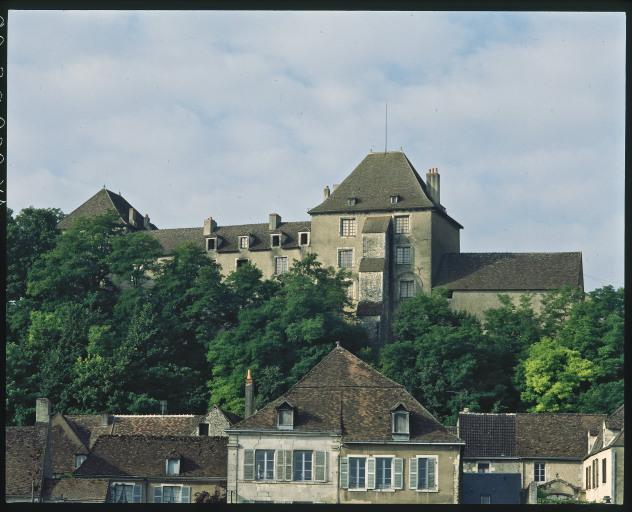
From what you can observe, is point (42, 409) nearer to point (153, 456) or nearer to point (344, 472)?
point (153, 456)

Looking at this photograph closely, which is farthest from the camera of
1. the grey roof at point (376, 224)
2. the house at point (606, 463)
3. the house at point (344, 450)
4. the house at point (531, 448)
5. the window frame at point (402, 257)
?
the grey roof at point (376, 224)

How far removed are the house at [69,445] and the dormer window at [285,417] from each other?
2597 millimetres

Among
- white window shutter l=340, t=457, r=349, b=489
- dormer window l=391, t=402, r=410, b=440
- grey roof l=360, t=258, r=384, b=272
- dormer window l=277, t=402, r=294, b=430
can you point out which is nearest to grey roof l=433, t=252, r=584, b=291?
grey roof l=360, t=258, r=384, b=272

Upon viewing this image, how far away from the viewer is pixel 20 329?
66500 mm

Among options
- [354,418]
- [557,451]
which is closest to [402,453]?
[354,418]

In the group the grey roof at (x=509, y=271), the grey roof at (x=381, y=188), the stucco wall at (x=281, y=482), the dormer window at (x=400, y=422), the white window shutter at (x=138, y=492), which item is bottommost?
the white window shutter at (x=138, y=492)

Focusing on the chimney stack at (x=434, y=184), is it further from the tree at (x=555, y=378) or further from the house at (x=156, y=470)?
the house at (x=156, y=470)

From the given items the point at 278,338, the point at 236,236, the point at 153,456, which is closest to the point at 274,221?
the point at 236,236

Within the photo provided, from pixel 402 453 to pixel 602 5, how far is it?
3045cm

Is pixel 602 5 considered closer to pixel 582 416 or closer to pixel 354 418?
pixel 354 418

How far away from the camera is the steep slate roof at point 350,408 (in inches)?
1515

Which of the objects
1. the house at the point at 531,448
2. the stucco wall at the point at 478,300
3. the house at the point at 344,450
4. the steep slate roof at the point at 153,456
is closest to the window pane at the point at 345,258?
the stucco wall at the point at 478,300

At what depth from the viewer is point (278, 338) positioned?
62.2 m

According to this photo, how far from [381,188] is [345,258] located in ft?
17.3
